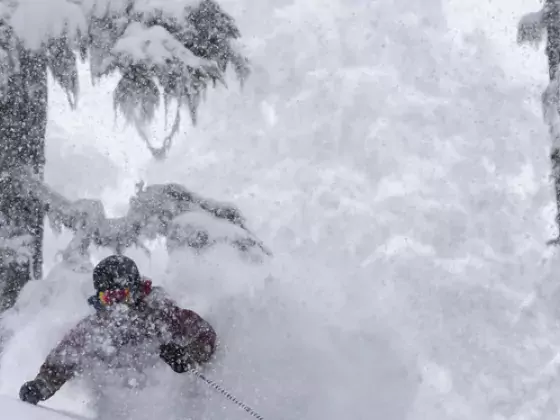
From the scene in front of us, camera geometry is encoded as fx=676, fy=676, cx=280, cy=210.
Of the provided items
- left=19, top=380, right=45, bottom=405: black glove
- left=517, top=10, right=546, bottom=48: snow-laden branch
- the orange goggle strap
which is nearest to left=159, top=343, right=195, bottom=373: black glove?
the orange goggle strap

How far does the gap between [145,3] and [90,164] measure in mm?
12556

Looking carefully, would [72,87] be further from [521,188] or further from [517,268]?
[521,188]

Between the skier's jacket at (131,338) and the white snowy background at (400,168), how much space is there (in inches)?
229

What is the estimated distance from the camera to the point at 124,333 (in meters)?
4.18

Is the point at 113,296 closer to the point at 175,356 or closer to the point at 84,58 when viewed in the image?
the point at 175,356

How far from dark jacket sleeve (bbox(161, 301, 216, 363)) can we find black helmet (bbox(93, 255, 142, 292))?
27 cm

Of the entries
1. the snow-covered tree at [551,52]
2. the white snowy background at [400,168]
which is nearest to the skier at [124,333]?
the snow-covered tree at [551,52]

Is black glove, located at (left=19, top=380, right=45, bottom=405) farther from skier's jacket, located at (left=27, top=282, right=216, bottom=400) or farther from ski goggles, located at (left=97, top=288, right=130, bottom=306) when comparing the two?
ski goggles, located at (left=97, top=288, right=130, bottom=306)

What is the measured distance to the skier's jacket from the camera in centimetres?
407

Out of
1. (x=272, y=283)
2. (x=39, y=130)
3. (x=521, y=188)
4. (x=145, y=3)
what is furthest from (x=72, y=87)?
(x=521, y=188)

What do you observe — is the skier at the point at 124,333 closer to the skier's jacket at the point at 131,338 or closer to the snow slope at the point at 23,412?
the skier's jacket at the point at 131,338

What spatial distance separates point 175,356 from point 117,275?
1.95 ft

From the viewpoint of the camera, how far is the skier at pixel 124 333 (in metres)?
4.05

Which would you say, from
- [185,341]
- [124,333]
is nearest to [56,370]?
[124,333]
